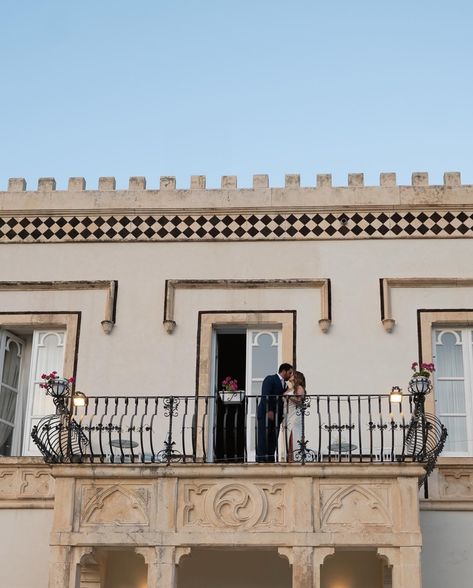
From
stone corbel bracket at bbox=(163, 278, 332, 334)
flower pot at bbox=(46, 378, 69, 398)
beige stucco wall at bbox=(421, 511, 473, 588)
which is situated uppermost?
stone corbel bracket at bbox=(163, 278, 332, 334)

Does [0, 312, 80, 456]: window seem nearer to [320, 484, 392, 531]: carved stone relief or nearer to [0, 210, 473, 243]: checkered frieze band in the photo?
[0, 210, 473, 243]: checkered frieze band

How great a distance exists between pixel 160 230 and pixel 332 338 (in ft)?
8.99

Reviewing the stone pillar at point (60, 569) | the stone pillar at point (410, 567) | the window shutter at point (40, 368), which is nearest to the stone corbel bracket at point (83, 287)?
the window shutter at point (40, 368)

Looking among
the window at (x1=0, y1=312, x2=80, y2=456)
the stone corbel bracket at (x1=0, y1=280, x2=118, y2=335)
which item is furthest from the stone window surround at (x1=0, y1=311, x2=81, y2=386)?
the stone corbel bracket at (x1=0, y1=280, x2=118, y2=335)

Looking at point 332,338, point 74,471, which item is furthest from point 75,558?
point 332,338

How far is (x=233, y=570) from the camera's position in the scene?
518 inches

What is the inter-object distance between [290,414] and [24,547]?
Answer: 143 inches

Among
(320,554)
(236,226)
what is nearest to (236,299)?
(236,226)

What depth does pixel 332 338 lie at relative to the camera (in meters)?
13.8

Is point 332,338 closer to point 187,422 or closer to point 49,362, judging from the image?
point 187,422

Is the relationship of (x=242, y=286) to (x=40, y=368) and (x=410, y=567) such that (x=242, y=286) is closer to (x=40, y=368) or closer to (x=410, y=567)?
(x=40, y=368)

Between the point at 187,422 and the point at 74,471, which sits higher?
the point at 187,422

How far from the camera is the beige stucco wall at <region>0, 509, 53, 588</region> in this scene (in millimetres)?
12906

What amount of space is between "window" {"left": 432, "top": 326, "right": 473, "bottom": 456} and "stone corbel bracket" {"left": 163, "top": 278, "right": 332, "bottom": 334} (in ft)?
4.72
